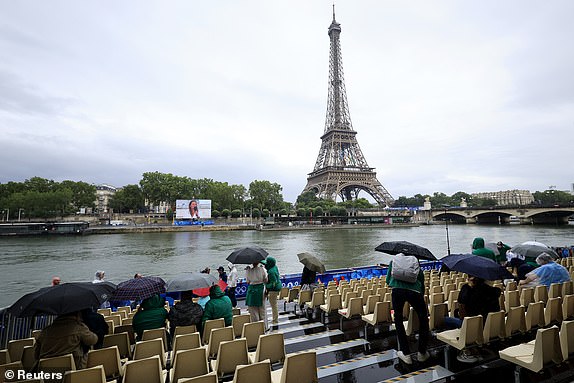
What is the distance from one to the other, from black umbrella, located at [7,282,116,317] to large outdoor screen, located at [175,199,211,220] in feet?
207

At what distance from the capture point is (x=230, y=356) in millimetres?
3412

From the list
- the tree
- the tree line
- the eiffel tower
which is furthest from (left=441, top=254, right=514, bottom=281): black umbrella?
the tree

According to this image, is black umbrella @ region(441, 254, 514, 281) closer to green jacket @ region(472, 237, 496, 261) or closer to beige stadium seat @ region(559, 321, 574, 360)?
beige stadium seat @ region(559, 321, 574, 360)

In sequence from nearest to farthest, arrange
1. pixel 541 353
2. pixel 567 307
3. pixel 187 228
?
pixel 541 353
pixel 567 307
pixel 187 228

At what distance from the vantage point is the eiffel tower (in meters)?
72.9

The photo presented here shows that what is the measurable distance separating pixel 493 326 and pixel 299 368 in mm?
2655

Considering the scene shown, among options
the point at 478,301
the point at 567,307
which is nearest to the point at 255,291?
the point at 478,301

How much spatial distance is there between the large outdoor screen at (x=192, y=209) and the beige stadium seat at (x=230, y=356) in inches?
2508

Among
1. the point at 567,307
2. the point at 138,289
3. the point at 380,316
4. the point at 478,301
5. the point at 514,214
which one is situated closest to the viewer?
the point at 478,301

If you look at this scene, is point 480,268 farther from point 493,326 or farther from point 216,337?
point 216,337

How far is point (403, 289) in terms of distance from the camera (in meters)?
3.98

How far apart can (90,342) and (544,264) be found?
23.7 ft

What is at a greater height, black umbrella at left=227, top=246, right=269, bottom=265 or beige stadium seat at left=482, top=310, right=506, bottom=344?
black umbrella at left=227, top=246, right=269, bottom=265

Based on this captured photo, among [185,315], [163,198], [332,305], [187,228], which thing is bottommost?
[187,228]
